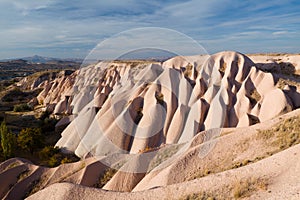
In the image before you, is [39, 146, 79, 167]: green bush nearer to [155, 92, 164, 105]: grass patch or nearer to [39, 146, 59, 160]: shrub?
[39, 146, 59, 160]: shrub

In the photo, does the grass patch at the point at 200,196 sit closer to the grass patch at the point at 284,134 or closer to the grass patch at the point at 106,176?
the grass patch at the point at 284,134

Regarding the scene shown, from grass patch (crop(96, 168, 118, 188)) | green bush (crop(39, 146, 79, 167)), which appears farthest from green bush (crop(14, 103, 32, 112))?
grass patch (crop(96, 168, 118, 188))

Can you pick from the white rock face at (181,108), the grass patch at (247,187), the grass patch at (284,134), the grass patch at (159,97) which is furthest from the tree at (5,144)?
the grass patch at (247,187)

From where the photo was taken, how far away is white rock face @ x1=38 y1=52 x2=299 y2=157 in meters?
21.1

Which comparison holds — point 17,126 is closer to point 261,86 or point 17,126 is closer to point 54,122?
point 54,122

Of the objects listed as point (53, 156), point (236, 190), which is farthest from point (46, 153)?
point (236, 190)

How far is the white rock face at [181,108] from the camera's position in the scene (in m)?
21.1

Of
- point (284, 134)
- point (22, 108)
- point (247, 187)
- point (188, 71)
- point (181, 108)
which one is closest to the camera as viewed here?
point (247, 187)

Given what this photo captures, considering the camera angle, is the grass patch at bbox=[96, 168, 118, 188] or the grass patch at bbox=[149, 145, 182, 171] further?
the grass patch at bbox=[96, 168, 118, 188]

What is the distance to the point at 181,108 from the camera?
22.7 meters

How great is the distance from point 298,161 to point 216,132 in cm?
813

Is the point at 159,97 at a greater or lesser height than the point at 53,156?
greater

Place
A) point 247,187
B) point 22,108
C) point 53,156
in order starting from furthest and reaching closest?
point 22,108
point 53,156
point 247,187

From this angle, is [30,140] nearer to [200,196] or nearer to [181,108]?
[181,108]
